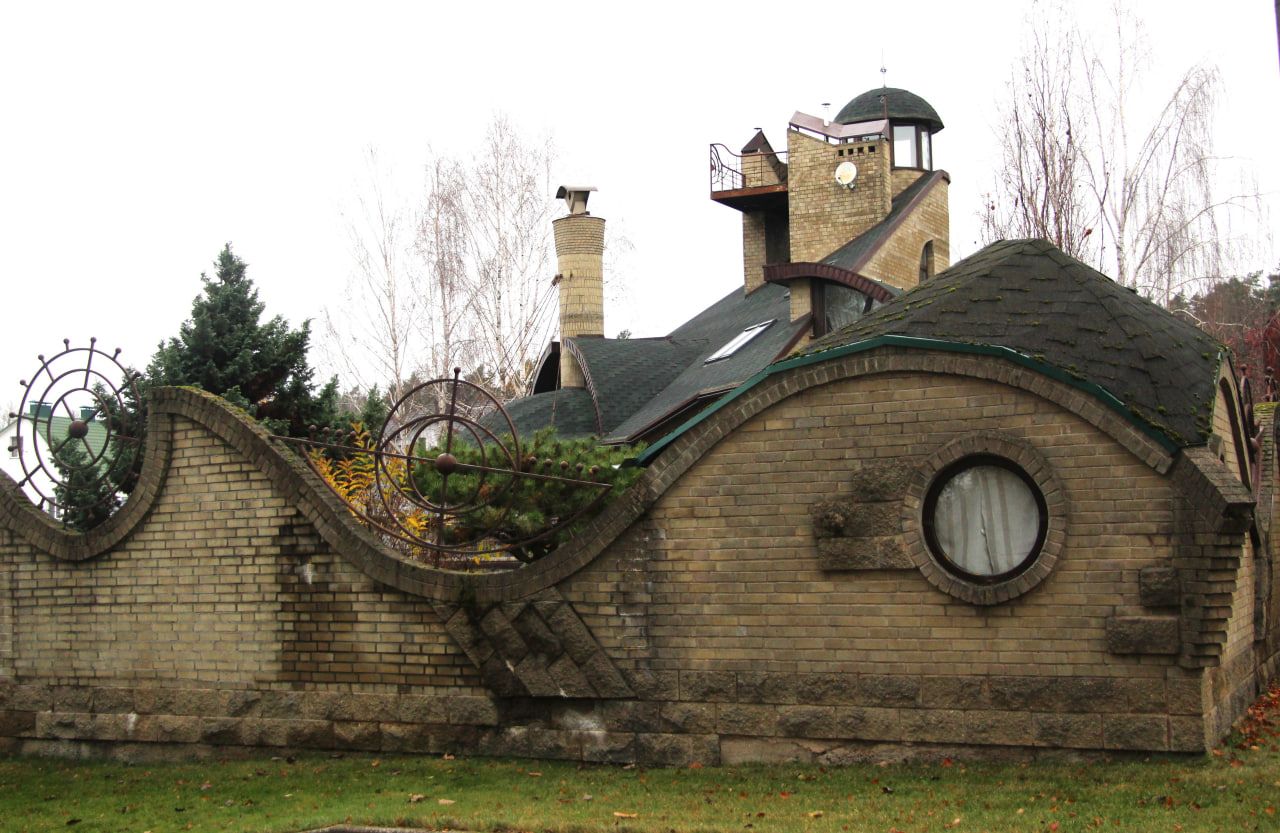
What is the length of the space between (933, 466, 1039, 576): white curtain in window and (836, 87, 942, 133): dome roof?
25.3 m

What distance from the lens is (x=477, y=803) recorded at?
→ 9281 millimetres

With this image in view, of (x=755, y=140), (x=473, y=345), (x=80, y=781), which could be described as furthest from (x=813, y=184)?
(x=80, y=781)

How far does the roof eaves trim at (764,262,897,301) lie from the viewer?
72.9 feet

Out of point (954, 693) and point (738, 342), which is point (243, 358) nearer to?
point (738, 342)

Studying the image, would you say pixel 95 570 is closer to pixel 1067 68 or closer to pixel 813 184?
pixel 813 184

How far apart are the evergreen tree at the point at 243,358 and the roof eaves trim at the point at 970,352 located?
11.6m

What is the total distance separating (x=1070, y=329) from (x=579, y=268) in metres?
21.0

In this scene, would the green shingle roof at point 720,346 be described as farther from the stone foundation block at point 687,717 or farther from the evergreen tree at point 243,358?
the stone foundation block at point 687,717

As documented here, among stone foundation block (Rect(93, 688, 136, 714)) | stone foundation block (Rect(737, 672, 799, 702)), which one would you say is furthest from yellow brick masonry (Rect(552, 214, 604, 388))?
stone foundation block (Rect(737, 672, 799, 702))

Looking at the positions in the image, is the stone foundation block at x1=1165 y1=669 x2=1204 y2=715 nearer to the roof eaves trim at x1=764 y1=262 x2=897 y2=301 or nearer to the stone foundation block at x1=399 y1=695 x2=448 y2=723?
the stone foundation block at x1=399 y1=695 x2=448 y2=723

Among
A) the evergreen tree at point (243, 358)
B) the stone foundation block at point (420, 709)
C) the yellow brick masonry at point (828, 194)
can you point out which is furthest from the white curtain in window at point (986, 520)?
the yellow brick masonry at point (828, 194)

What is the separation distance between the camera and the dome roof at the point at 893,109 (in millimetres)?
33906

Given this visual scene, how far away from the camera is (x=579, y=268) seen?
1198 inches

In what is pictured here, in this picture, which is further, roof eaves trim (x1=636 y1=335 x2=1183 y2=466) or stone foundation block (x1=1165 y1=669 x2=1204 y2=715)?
roof eaves trim (x1=636 y1=335 x2=1183 y2=466)
